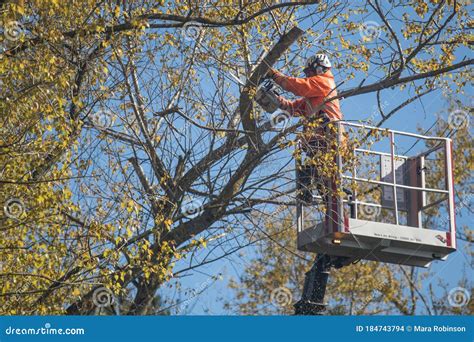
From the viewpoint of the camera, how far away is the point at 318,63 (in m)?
15.8

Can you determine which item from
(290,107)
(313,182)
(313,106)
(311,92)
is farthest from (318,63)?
(313,182)

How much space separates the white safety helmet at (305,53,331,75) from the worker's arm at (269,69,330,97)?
0.52m

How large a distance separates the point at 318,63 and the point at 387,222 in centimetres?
296

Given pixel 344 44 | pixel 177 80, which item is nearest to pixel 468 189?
pixel 344 44

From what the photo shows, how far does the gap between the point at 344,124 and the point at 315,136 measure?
495 mm

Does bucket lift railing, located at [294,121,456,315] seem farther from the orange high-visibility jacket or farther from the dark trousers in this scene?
the orange high-visibility jacket

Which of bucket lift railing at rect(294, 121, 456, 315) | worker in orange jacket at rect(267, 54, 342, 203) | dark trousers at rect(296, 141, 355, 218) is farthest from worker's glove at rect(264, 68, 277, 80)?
bucket lift railing at rect(294, 121, 456, 315)

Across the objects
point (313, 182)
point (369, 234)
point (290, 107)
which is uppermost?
point (290, 107)

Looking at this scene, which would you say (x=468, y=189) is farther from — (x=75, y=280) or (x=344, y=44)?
(x=75, y=280)

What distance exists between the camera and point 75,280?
13859 millimetres

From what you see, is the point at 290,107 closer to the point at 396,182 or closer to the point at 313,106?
the point at 313,106

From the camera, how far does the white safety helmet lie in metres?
15.8

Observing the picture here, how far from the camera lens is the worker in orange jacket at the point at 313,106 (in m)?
14.4

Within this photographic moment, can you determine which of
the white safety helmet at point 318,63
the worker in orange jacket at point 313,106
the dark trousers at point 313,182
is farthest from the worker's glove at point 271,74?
the dark trousers at point 313,182
